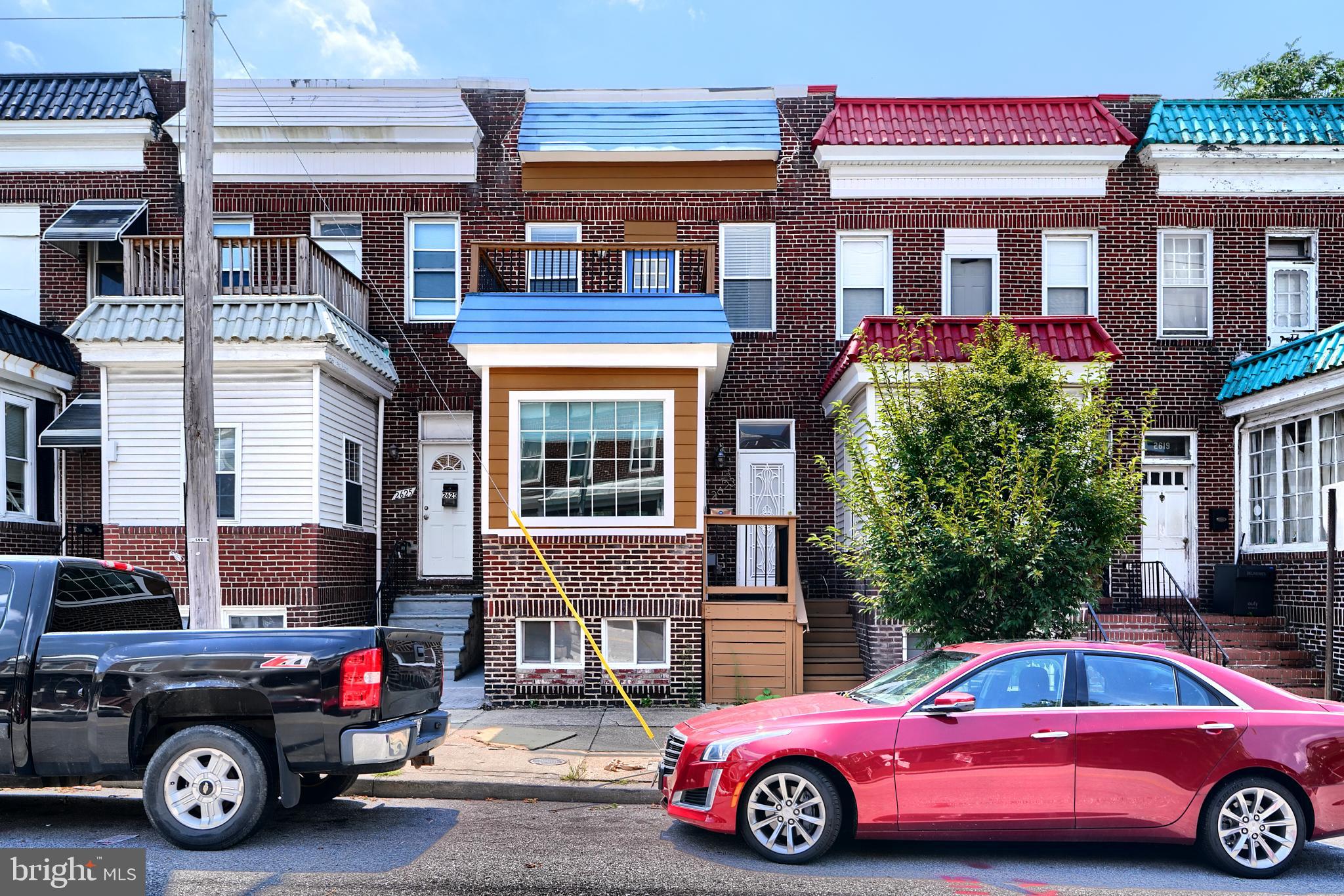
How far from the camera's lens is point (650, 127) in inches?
661

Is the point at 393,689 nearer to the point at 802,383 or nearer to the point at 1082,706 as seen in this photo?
the point at 1082,706

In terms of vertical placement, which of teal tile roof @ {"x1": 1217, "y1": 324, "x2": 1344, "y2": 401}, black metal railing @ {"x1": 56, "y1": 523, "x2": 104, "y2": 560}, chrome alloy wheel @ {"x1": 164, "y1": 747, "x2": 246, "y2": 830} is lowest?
chrome alloy wheel @ {"x1": 164, "y1": 747, "x2": 246, "y2": 830}

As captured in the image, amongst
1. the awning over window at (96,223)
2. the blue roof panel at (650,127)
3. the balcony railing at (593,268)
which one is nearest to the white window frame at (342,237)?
the balcony railing at (593,268)

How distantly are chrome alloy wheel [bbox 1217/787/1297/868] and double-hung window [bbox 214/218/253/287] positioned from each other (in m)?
11.8

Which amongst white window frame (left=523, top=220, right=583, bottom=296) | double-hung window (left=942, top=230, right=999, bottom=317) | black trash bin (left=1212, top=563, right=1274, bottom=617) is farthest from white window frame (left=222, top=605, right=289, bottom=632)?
black trash bin (left=1212, top=563, right=1274, bottom=617)

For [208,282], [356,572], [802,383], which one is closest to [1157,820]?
[208,282]

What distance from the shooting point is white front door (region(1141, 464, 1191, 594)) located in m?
16.3

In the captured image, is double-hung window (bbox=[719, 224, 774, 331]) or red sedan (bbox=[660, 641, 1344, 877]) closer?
red sedan (bbox=[660, 641, 1344, 877])

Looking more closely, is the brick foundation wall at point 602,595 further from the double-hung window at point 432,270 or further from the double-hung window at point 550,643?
the double-hung window at point 432,270

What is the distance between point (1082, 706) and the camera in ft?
23.8

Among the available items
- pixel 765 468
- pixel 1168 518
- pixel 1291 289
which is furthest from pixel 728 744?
pixel 1291 289

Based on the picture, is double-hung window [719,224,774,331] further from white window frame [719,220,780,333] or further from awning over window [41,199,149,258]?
awning over window [41,199,149,258]

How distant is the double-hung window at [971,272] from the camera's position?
54.9ft

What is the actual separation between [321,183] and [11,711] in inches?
444
